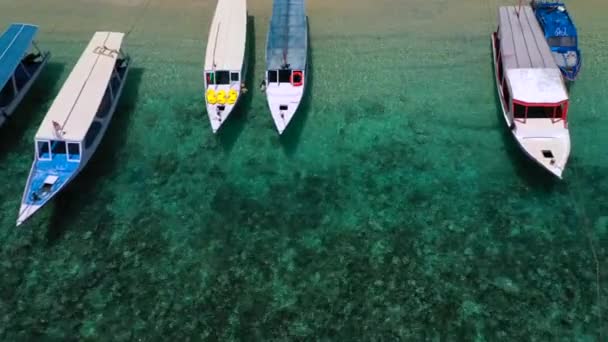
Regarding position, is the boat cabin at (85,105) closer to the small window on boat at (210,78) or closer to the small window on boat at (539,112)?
the small window on boat at (210,78)

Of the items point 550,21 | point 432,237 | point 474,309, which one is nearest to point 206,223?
point 432,237

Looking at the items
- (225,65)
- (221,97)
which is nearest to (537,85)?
(221,97)

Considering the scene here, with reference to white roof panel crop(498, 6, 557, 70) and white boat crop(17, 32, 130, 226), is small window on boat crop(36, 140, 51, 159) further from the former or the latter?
white roof panel crop(498, 6, 557, 70)

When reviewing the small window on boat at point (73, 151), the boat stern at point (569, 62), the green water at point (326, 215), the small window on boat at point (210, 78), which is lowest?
the green water at point (326, 215)

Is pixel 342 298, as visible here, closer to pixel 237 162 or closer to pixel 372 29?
pixel 237 162

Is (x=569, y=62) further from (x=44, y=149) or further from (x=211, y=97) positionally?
(x=44, y=149)

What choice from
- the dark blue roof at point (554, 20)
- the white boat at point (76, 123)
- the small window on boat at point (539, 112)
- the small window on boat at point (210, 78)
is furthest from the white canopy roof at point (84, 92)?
the dark blue roof at point (554, 20)

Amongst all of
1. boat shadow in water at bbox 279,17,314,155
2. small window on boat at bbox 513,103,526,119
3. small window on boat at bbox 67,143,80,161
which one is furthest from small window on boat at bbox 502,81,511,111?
small window on boat at bbox 67,143,80,161
